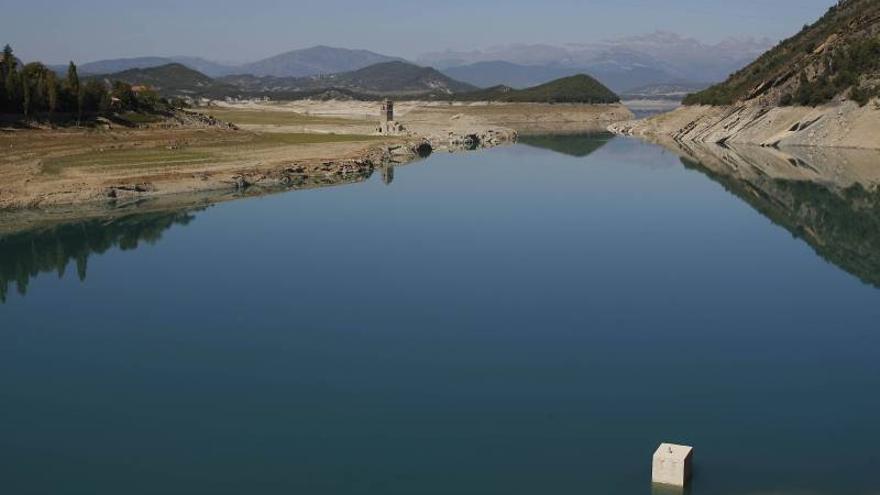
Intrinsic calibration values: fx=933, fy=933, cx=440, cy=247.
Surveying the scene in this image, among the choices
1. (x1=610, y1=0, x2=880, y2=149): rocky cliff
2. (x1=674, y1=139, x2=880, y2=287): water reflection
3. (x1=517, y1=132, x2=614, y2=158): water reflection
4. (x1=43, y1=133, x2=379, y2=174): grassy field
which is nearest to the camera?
(x1=674, y1=139, x2=880, y2=287): water reflection

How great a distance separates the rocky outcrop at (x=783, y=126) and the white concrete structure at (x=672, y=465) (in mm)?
53543

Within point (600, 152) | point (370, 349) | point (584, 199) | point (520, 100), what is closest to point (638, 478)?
point (370, 349)

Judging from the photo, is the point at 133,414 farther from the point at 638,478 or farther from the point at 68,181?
the point at 68,181

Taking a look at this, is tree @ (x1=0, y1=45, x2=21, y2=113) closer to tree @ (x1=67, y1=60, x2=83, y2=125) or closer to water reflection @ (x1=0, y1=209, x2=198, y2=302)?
tree @ (x1=67, y1=60, x2=83, y2=125)

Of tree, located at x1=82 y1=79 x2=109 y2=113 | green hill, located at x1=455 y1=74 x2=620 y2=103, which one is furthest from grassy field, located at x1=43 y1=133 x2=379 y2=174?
green hill, located at x1=455 y1=74 x2=620 y2=103

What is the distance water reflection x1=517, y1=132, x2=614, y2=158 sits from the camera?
76.1 m

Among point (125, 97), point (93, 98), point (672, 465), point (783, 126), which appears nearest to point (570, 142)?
point (783, 126)

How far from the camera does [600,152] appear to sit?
73.9 meters

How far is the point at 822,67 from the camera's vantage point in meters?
66.8

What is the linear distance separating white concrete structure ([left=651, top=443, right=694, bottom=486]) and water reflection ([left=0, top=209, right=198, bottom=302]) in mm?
17701

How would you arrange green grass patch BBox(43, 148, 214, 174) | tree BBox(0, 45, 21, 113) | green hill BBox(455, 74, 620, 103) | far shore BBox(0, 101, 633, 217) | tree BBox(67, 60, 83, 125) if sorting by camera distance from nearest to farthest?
far shore BBox(0, 101, 633, 217)
green grass patch BBox(43, 148, 214, 174)
tree BBox(0, 45, 21, 113)
tree BBox(67, 60, 83, 125)
green hill BBox(455, 74, 620, 103)

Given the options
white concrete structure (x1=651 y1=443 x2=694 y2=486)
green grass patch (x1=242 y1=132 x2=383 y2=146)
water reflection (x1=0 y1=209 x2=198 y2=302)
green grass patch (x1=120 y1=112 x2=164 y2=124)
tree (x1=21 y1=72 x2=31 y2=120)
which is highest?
tree (x1=21 y1=72 x2=31 y2=120)

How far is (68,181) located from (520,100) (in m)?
96.6

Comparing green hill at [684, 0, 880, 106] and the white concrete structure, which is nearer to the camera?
the white concrete structure
